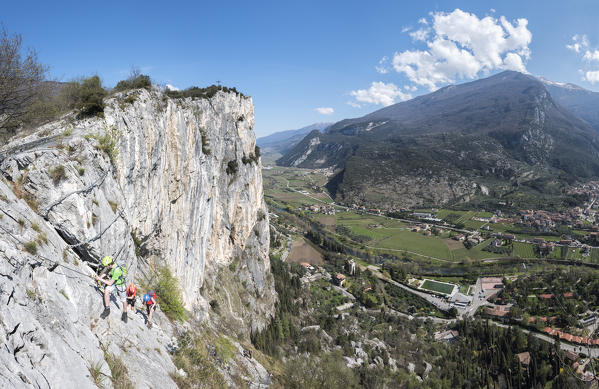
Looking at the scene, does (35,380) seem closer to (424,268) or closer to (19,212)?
(19,212)

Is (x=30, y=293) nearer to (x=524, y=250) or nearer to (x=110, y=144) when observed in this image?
(x=110, y=144)

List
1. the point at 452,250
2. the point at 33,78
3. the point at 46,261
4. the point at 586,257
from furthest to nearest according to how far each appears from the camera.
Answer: the point at 452,250 → the point at 586,257 → the point at 33,78 → the point at 46,261

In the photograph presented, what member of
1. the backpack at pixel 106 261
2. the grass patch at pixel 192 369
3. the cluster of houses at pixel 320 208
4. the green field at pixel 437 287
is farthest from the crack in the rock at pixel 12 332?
the cluster of houses at pixel 320 208

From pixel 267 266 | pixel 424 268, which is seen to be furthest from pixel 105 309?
pixel 424 268

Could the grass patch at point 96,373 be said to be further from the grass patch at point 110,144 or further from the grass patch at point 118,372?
the grass patch at point 110,144

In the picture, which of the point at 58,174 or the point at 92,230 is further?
the point at 92,230

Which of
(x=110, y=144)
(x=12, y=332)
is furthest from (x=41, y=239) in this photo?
(x=110, y=144)

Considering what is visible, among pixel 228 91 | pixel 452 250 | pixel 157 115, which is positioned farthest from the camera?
pixel 452 250
